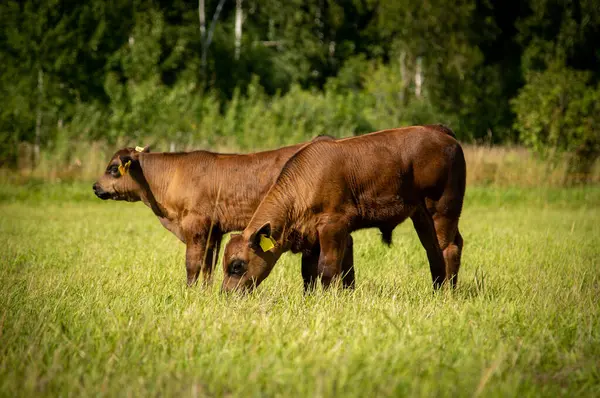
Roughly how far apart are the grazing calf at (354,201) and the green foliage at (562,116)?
725 inches

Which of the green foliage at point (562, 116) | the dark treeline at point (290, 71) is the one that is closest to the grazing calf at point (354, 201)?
the dark treeline at point (290, 71)

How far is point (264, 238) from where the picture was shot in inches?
277

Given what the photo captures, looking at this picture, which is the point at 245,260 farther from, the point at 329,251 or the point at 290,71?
the point at 290,71

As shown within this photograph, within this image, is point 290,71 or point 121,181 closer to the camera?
point 121,181

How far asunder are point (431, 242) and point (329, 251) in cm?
135

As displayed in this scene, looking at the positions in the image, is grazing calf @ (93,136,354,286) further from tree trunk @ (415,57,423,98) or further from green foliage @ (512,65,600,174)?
tree trunk @ (415,57,423,98)

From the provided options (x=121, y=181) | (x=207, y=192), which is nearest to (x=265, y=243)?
(x=207, y=192)

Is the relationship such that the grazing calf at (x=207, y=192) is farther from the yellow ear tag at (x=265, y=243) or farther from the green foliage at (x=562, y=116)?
the green foliage at (x=562, y=116)

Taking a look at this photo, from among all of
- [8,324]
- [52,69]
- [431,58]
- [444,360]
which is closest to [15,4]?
[52,69]

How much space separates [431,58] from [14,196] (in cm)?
2025

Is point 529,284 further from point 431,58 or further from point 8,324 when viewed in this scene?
point 431,58

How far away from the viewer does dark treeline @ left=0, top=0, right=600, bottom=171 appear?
27.5 meters

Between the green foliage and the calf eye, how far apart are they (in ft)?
66.4

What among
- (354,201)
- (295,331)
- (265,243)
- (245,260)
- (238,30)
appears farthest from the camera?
(238,30)
